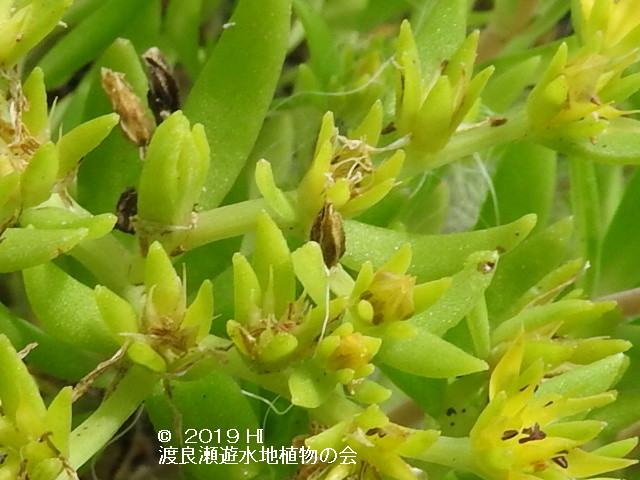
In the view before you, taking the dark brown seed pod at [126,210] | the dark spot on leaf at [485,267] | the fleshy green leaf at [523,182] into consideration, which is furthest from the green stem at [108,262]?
the fleshy green leaf at [523,182]

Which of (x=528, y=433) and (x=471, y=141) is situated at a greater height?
(x=471, y=141)

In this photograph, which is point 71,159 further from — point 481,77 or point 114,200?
point 481,77

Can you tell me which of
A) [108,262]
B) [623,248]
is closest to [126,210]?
[108,262]

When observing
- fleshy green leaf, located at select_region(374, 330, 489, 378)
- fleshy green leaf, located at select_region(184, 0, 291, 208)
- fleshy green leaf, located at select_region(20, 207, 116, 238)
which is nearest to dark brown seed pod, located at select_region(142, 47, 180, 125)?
fleshy green leaf, located at select_region(184, 0, 291, 208)

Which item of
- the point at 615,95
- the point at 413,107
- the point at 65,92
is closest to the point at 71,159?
the point at 413,107

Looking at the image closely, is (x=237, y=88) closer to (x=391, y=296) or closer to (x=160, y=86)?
(x=160, y=86)

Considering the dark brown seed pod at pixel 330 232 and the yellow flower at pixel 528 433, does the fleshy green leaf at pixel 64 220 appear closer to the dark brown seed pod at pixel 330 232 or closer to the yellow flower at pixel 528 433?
the dark brown seed pod at pixel 330 232
